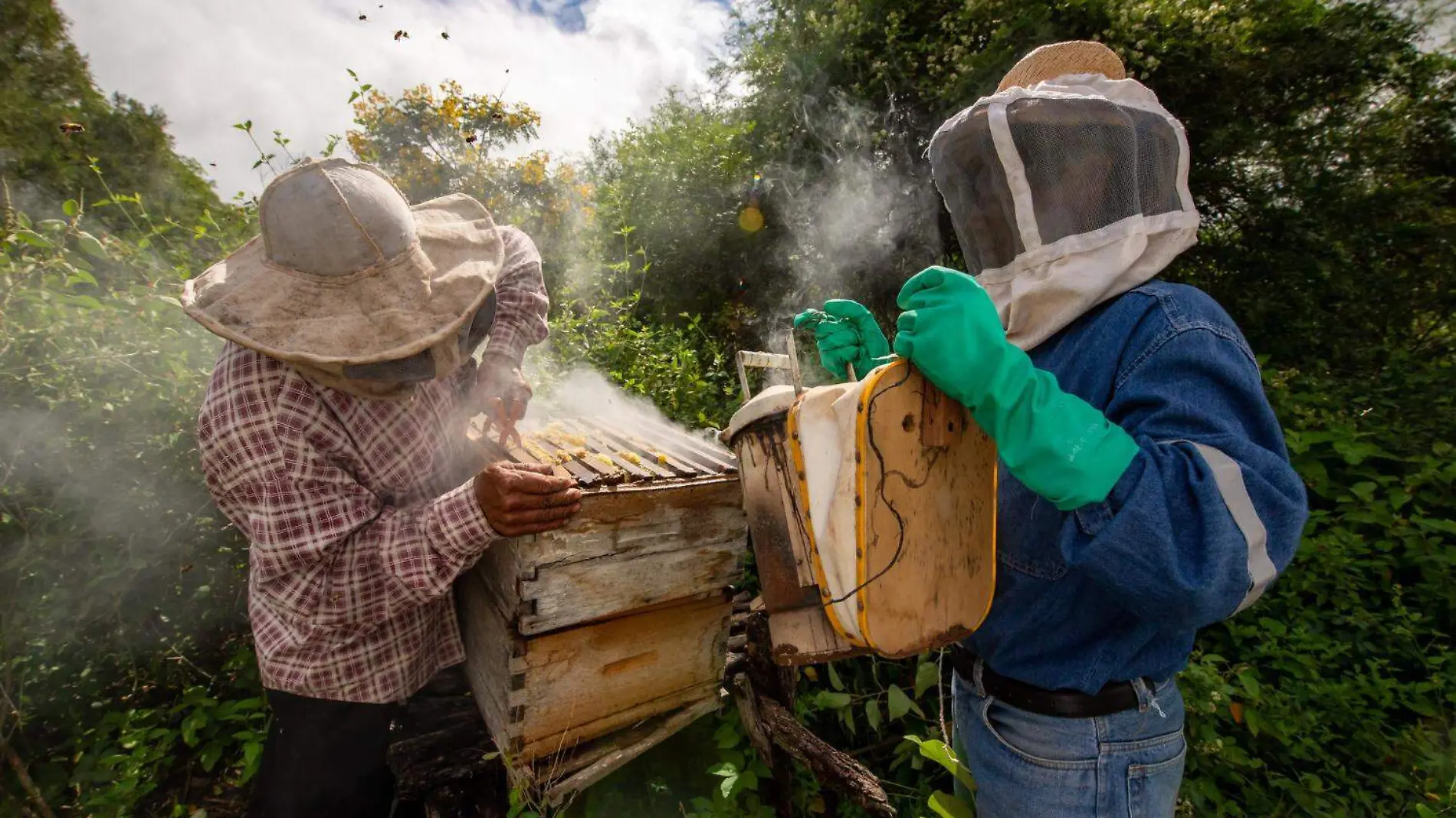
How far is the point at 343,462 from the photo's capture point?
1.78 meters

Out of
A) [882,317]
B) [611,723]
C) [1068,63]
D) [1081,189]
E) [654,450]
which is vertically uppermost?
[1068,63]

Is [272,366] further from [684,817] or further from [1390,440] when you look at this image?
[1390,440]

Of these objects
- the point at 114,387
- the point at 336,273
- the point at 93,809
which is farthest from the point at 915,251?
the point at 93,809

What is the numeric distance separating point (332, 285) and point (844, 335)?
1.44 metres

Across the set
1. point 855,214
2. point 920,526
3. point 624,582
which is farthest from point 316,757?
point 855,214

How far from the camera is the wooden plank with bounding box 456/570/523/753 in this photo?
1.75 meters

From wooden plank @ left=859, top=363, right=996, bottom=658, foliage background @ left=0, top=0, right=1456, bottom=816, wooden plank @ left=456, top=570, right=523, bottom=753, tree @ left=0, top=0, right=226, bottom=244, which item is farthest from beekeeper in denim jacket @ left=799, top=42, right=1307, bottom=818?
tree @ left=0, top=0, right=226, bottom=244

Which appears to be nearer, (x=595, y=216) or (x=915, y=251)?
(x=915, y=251)

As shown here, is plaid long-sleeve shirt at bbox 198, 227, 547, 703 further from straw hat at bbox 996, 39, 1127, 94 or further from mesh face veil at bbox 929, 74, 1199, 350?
straw hat at bbox 996, 39, 1127, 94

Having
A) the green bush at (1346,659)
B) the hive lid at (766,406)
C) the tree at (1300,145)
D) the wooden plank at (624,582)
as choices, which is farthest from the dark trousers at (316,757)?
the tree at (1300,145)

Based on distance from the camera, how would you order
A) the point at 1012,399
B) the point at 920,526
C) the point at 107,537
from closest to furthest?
the point at 1012,399 → the point at 920,526 → the point at 107,537

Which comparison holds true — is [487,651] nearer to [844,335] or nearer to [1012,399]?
[844,335]

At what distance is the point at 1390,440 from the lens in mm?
3586

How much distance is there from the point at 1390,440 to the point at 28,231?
6636 millimetres
